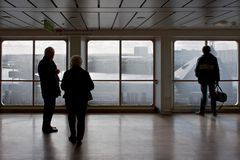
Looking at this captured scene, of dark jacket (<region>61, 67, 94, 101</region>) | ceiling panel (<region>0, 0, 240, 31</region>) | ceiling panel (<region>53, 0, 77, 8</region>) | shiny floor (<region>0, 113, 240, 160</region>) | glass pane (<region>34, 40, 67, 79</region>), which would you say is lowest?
shiny floor (<region>0, 113, 240, 160</region>)

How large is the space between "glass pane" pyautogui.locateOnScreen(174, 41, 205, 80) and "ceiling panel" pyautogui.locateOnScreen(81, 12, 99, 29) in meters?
2.81

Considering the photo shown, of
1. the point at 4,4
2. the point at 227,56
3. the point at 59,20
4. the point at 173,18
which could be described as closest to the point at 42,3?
the point at 4,4

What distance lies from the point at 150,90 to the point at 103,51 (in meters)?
1.89

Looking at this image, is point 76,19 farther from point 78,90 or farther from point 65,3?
point 78,90

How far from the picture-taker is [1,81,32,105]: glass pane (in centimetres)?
1138

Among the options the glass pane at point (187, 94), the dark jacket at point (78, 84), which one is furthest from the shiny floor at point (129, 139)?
the glass pane at point (187, 94)

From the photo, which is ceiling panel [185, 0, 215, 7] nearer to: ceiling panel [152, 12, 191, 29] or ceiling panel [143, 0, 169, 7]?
ceiling panel [143, 0, 169, 7]

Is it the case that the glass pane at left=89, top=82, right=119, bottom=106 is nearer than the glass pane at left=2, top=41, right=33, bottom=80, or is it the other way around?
the glass pane at left=2, top=41, right=33, bottom=80

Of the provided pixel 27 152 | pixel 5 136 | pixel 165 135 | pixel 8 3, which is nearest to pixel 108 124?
pixel 165 135

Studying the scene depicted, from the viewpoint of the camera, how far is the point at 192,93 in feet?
37.8

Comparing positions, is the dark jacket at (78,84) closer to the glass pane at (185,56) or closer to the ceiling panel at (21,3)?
the ceiling panel at (21,3)

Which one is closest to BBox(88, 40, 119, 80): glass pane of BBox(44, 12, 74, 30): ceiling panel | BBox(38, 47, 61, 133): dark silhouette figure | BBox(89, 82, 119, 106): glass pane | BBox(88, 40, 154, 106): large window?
BBox(88, 40, 154, 106): large window

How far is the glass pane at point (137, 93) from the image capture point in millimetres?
11492

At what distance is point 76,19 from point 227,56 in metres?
5.43
